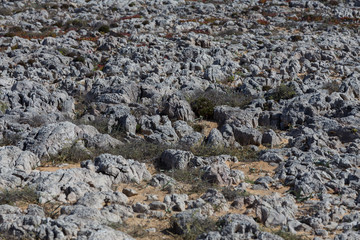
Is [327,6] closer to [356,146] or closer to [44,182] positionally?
[356,146]

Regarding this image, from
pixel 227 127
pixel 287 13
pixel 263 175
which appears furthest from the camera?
pixel 287 13

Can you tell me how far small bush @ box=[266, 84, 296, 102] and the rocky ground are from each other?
0.08 metres

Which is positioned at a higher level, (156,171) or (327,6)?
(327,6)

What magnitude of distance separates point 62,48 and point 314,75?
17.2 metres

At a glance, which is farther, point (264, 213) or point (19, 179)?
point (19, 179)

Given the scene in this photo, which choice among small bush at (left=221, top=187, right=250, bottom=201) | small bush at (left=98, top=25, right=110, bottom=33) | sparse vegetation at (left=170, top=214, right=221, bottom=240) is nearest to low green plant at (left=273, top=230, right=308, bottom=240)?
sparse vegetation at (left=170, top=214, right=221, bottom=240)

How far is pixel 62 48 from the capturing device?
27797mm

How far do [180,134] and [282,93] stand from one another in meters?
6.55

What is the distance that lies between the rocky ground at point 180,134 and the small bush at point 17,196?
0.12 ft

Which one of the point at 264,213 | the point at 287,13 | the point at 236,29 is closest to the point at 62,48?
the point at 236,29

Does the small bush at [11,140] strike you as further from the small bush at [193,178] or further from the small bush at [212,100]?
the small bush at [212,100]

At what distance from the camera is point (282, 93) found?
62.6 feet

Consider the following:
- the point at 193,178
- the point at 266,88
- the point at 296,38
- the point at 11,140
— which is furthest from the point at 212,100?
the point at 296,38

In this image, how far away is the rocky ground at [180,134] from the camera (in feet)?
29.7
